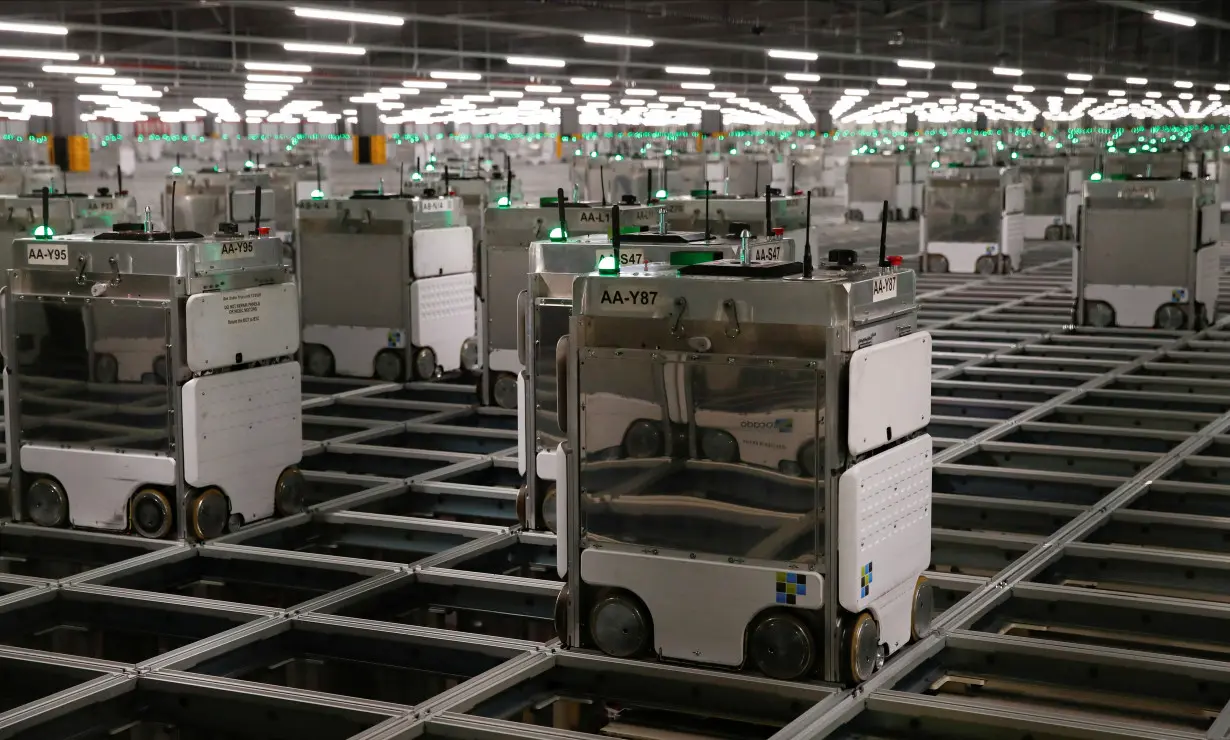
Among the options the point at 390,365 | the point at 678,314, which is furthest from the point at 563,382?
the point at 390,365

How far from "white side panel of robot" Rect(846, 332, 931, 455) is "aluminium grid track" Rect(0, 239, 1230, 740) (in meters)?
0.92

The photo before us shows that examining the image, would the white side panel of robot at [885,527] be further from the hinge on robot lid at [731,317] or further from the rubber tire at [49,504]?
the rubber tire at [49,504]

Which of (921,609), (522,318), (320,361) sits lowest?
(921,609)

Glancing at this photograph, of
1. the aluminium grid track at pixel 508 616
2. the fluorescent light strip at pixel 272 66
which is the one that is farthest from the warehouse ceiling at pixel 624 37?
the aluminium grid track at pixel 508 616

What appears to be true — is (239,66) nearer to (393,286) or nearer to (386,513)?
(393,286)

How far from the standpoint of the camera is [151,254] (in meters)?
7.74

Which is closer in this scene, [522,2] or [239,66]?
[522,2]

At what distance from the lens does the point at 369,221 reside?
41.9 ft

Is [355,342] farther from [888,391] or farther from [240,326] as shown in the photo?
[888,391]

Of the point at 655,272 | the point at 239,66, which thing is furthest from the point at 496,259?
the point at 239,66

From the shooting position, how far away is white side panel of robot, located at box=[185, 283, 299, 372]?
773 cm

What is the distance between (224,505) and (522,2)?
1420cm

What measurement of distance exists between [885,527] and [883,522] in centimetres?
3

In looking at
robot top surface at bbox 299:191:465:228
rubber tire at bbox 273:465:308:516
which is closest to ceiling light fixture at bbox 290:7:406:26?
robot top surface at bbox 299:191:465:228
